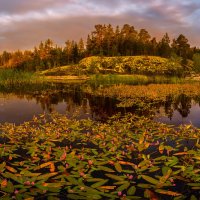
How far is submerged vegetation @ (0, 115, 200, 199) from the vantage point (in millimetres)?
7051

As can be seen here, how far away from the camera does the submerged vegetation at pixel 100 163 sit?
23.1 ft

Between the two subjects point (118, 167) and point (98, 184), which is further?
point (118, 167)

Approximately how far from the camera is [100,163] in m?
8.90

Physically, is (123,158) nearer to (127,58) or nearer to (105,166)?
(105,166)

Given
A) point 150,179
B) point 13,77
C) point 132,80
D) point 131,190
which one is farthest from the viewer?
point 132,80

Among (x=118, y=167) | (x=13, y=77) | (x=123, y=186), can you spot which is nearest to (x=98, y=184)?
(x=123, y=186)

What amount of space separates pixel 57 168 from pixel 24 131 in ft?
16.9

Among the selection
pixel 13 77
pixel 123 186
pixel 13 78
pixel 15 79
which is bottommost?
pixel 123 186

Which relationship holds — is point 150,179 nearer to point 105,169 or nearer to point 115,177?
point 115,177

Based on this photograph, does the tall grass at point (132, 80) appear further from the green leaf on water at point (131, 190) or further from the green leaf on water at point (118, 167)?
the green leaf on water at point (131, 190)

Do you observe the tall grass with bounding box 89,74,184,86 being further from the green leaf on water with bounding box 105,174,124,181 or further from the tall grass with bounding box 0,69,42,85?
the green leaf on water with bounding box 105,174,124,181

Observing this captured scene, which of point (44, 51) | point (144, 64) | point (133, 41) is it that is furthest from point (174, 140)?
point (44, 51)

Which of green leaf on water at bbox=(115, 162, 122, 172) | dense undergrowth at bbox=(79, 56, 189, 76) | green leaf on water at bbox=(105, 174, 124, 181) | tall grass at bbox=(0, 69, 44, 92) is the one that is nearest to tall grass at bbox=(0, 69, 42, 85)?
tall grass at bbox=(0, 69, 44, 92)

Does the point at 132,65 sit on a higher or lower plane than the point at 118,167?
higher
